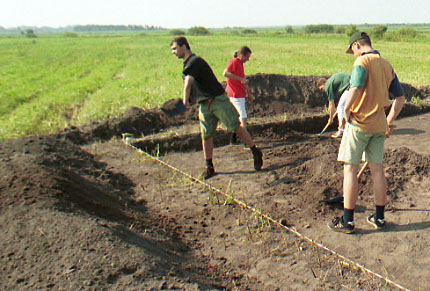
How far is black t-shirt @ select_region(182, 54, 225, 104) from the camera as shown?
16.5ft

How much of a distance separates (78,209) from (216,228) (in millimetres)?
1464

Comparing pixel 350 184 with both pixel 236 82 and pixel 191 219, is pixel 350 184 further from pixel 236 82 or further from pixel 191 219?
pixel 236 82

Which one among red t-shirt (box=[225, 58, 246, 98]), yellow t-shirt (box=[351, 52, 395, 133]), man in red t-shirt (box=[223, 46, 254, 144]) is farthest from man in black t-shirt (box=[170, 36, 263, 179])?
yellow t-shirt (box=[351, 52, 395, 133])

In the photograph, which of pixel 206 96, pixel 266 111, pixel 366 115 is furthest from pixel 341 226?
pixel 266 111

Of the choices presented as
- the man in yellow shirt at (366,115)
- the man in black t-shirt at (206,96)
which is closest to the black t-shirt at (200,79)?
the man in black t-shirt at (206,96)

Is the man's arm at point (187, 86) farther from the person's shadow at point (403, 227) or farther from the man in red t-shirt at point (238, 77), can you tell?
the person's shadow at point (403, 227)

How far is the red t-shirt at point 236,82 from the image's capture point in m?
→ 6.29

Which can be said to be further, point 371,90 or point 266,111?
point 266,111

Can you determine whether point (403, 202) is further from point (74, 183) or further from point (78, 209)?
point (74, 183)

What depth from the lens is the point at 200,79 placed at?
17.0 feet

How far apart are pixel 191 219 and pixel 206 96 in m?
1.77

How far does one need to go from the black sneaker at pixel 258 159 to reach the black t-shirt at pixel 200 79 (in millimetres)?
1054

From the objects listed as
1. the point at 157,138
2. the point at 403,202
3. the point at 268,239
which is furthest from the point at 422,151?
the point at 157,138

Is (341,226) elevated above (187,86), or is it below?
below
